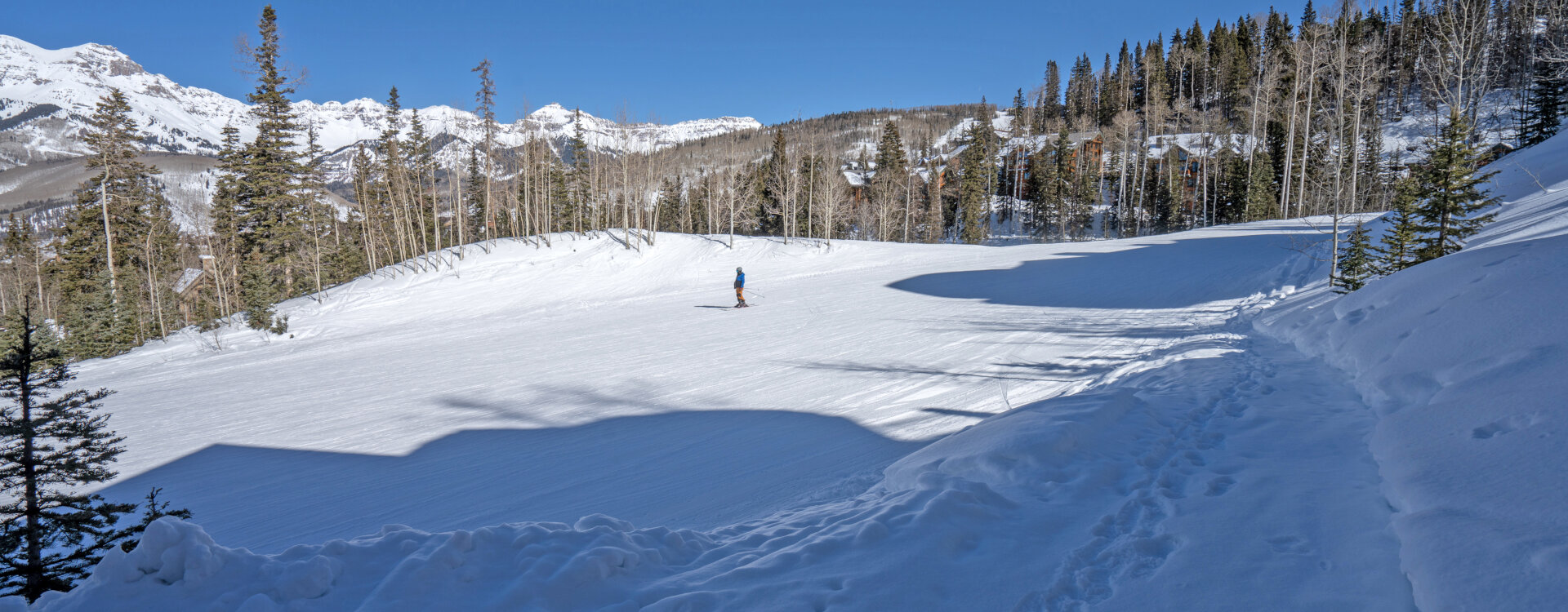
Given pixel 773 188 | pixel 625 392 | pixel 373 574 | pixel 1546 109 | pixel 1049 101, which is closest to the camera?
pixel 373 574

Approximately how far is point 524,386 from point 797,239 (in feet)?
90.8

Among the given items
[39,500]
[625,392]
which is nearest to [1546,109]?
[625,392]

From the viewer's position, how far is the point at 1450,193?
38.5ft

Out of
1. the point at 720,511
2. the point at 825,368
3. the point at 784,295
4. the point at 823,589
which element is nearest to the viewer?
the point at 823,589

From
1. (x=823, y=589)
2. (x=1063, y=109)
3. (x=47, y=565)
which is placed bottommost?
(x=47, y=565)

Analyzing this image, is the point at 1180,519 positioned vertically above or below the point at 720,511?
above

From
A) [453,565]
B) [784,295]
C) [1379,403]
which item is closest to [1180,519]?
[1379,403]

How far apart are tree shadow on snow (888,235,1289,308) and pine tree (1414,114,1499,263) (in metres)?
4.42

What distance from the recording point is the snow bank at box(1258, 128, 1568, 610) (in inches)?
102

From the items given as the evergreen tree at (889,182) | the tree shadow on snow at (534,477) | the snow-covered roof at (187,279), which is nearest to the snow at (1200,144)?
the evergreen tree at (889,182)

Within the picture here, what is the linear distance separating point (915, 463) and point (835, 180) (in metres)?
41.3

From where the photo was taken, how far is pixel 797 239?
125ft

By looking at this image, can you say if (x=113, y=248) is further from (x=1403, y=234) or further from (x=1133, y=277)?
(x=1403, y=234)

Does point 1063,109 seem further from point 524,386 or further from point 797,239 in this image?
point 524,386
